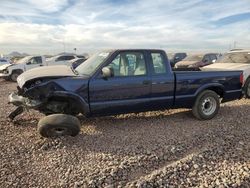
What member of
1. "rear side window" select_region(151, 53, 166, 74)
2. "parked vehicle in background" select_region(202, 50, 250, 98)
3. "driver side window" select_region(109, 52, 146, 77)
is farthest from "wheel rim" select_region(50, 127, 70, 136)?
"parked vehicle in background" select_region(202, 50, 250, 98)

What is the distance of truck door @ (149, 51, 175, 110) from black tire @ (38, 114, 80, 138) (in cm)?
202

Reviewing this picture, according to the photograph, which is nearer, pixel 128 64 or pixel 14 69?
pixel 128 64

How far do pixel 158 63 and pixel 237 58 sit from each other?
5.63 meters

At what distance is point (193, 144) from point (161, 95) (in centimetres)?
162

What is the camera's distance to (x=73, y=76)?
633 cm

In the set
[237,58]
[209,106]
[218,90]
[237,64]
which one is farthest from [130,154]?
[237,58]

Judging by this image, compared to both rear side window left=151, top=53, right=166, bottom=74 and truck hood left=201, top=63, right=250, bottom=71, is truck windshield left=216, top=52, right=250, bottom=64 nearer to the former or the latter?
truck hood left=201, top=63, right=250, bottom=71

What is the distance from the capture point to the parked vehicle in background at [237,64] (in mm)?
10297

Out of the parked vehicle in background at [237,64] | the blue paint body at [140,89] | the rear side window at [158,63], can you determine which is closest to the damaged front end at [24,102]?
the blue paint body at [140,89]

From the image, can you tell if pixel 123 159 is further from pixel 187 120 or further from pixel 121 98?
pixel 187 120

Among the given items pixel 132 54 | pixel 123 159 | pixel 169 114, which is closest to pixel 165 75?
pixel 132 54

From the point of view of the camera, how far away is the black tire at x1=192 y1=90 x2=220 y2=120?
754 cm

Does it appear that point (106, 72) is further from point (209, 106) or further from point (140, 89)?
point (209, 106)

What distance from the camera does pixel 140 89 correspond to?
6.75m
